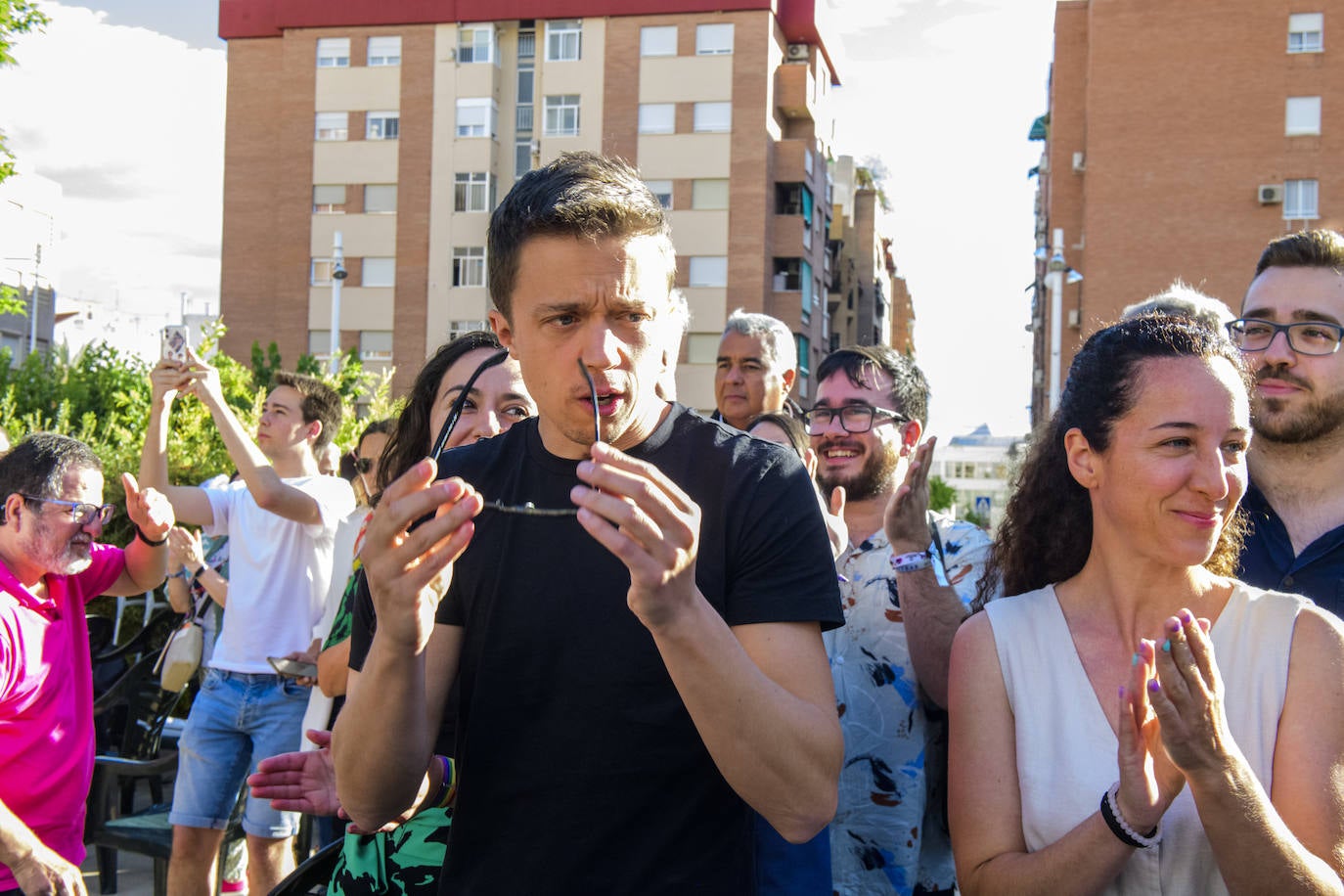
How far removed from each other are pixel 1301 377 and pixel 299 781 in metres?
2.62

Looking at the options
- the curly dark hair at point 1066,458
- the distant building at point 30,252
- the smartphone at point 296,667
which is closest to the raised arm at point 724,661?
the curly dark hair at point 1066,458

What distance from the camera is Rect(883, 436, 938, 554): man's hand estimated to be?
318 centimetres

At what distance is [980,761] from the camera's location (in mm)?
2441

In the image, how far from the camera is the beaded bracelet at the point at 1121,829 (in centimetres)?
211

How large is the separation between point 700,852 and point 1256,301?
7.51 ft

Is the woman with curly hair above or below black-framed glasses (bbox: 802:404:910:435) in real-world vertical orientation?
below

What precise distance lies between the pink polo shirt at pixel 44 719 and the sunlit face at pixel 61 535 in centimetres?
11

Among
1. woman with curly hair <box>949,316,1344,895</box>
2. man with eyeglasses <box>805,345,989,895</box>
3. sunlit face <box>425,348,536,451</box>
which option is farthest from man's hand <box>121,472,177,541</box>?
woman with curly hair <box>949,316,1344,895</box>

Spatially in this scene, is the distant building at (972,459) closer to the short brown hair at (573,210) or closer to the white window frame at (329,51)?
the white window frame at (329,51)

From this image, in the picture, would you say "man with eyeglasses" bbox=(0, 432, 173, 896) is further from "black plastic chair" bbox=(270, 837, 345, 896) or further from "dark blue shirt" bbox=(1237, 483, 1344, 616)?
"dark blue shirt" bbox=(1237, 483, 1344, 616)

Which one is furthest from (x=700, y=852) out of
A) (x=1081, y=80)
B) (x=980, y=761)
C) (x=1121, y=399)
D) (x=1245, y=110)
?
(x=1081, y=80)

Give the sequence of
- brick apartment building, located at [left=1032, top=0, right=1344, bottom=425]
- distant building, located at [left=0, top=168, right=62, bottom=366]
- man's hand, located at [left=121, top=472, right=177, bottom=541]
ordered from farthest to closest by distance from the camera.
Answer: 1. distant building, located at [left=0, top=168, right=62, bottom=366]
2. brick apartment building, located at [left=1032, top=0, right=1344, bottom=425]
3. man's hand, located at [left=121, top=472, right=177, bottom=541]

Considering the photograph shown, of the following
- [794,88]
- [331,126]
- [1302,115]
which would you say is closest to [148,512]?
[1302,115]

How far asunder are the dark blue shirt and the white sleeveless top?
1.70 feet
